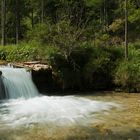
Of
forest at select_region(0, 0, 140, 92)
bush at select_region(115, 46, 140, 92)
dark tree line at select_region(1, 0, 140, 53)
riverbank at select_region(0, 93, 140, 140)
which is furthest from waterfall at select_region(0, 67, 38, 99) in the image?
dark tree line at select_region(1, 0, 140, 53)

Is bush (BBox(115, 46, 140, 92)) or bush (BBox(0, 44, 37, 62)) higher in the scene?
bush (BBox(0, 44, 37, 62))

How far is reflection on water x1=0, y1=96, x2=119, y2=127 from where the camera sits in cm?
1356

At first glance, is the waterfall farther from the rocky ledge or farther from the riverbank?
the riverbank

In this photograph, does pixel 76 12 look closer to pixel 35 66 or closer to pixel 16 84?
pixel 35 66

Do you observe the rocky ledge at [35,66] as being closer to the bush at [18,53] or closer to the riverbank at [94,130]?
the bush at [18,53]

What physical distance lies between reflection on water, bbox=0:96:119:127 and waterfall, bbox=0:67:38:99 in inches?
25.4

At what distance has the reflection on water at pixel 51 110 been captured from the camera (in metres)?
13.6

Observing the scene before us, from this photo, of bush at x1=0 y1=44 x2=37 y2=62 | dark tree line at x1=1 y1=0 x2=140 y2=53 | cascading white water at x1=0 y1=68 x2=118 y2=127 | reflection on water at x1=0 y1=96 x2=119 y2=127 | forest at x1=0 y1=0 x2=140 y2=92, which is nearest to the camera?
reflection on water at x1=0 y1=96 x2=119 y2=127

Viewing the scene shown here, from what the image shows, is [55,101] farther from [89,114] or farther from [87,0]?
[87,0]

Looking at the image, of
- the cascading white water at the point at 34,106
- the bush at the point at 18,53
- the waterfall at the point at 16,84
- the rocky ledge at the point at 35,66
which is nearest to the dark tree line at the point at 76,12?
the bush at the point at 18,53

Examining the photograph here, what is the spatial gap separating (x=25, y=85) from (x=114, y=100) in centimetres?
473

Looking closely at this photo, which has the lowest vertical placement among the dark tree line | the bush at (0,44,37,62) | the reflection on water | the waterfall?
the reflection on water

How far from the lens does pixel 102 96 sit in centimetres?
1895

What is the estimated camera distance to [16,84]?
19.0 meters
